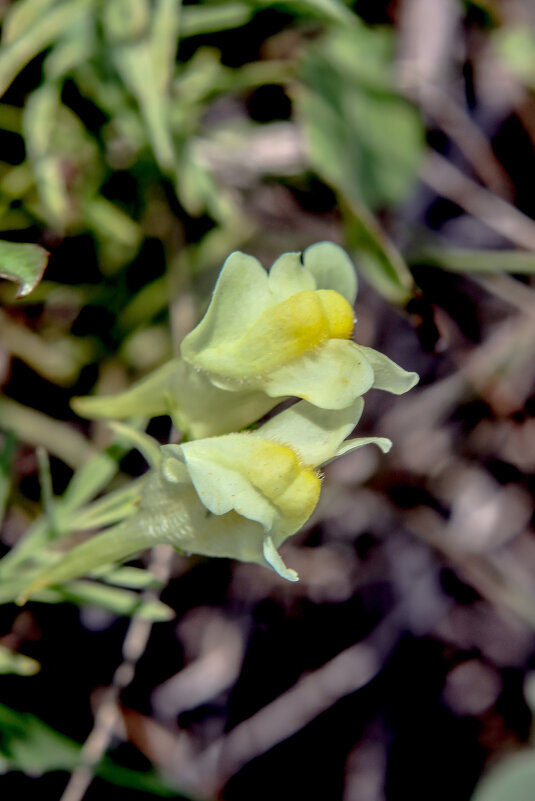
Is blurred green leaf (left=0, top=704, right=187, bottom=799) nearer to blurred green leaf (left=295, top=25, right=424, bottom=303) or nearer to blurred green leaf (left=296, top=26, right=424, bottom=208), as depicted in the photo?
blurred green leaf (left=295, top=25, right=424, bottom=303)

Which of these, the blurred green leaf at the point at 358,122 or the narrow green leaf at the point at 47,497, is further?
the blurred green leaf at the point at 358,122

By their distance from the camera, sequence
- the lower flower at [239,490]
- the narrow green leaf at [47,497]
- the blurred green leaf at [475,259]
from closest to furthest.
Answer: the lower flower at [239,490]
the narrow green leaf at [47,497]
the blurred green leaf at [475,259]

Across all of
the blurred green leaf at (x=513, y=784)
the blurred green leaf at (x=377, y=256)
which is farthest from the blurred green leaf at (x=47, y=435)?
the blurred green leaf at (x=513, y=784)

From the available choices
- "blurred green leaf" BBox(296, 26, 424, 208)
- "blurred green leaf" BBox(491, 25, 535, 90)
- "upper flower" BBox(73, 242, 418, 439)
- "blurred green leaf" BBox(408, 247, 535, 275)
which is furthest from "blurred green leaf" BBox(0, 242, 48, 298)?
"blurred green leaf" BBox(491, 25, 535, 90)

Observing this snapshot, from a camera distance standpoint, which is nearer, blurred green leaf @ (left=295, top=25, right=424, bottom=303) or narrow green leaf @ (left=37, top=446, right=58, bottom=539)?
narrow green leaf @ (left=37, top=446, right=58, bottom=539)

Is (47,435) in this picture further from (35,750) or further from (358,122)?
(358,122)

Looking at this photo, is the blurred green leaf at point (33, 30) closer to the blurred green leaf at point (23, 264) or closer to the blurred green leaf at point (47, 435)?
the blurred green leaf at point (23, 264)

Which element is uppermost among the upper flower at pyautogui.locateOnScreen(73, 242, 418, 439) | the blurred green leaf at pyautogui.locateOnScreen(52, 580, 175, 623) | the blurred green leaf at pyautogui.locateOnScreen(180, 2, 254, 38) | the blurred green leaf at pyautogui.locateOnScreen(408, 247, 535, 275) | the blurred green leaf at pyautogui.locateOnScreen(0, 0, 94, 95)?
the blurred green leaf at pyautogui.locateOnScreen(0, 0, 94, 95)

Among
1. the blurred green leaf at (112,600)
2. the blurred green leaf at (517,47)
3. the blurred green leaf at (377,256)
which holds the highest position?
the blurred green leaf at (517,47)

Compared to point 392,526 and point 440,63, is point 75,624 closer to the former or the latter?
point 392,526
